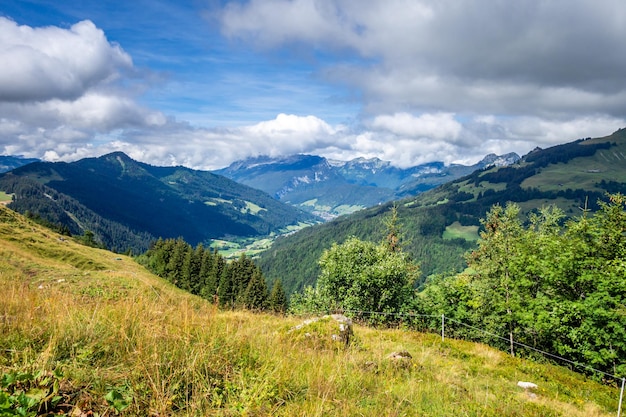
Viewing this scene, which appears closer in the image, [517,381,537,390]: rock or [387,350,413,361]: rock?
[387,350,413,361]: rock

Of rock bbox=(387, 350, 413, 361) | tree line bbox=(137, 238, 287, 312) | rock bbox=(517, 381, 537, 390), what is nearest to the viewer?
rock bbox=(387, 350, 413, 361)

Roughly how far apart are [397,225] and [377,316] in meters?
27.6

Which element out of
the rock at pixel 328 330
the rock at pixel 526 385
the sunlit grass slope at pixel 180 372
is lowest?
the rock at pixel 526 385

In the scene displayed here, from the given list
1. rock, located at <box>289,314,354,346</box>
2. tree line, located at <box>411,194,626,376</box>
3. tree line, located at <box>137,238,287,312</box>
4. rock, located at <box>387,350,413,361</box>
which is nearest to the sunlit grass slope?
rock, located at <box>387,350,413,361</box>

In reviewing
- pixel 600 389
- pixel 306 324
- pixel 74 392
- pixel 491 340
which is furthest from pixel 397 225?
pixel 74 392

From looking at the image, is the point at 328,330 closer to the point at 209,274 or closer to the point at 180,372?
the point at 180,372

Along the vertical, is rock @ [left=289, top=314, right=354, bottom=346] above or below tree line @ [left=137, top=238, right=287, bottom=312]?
above

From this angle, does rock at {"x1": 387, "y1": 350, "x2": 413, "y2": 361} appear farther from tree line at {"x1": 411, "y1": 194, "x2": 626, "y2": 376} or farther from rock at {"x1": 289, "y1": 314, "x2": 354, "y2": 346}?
tree line at {"x1": 411, "y1": 194, "x2": 626, "y2": 376}

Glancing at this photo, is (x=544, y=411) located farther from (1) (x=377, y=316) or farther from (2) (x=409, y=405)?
(1) (x=377, y=316)

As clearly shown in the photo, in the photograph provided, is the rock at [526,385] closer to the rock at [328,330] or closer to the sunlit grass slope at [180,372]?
the sunlit grass slope at [180,372]

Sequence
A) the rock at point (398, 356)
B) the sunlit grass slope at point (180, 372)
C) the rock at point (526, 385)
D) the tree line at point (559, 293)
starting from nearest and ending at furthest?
1. the sunlit grass slope at point (180, 372)
2. the rock at point (398, 356)
3. the rock at point (526, 385)
4. the tree line at point (559, 293)

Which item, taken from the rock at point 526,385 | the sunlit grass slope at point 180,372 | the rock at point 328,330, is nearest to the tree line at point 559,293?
the rock at point 526,385

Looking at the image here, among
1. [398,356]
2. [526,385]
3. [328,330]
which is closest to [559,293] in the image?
[526,385]

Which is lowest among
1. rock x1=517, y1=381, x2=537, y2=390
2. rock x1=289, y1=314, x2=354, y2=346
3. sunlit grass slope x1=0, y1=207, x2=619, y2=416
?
rock x1=517, y1=381, x2=537, y2=390
